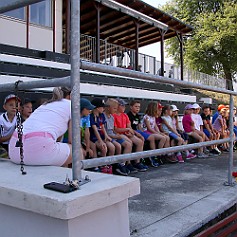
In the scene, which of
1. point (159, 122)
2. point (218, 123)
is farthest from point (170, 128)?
point (218, 123)

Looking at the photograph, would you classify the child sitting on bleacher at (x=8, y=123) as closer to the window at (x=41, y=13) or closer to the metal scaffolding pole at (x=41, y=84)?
the metal scaffolding pole at (x=41, y=84)

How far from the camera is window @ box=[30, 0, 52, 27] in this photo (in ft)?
33.8

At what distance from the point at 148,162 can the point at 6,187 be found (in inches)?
151

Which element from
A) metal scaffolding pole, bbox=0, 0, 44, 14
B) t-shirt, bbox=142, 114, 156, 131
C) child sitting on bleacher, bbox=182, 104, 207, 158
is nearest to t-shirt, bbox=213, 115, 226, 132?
child sitting on bleacher, bbox=182, 104, 207, 158

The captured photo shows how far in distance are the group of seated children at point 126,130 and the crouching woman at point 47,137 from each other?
602mm

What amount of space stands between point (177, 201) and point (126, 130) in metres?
2.32

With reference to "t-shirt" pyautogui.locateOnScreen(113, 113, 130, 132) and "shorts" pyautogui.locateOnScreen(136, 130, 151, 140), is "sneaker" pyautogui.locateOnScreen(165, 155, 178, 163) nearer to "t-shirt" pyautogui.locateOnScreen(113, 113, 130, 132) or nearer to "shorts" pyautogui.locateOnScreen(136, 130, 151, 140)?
"shorts" pyautogui.locateOnScreen(136, 130, 151, 140)

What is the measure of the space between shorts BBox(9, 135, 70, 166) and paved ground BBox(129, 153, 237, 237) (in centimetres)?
72

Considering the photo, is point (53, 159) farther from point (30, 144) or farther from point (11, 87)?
point (11, 87)

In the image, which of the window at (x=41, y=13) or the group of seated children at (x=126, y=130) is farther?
the window at (x=41, y=13)

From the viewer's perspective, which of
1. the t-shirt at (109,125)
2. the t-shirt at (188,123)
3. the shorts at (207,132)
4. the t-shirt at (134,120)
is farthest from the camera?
the shorts at (207,132)

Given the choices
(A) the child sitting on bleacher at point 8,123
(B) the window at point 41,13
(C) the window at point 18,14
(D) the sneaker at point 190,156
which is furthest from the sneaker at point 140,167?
(B) the window at point 41,13

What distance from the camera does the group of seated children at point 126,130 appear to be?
4078 millimetres

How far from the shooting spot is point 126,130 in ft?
16.9
